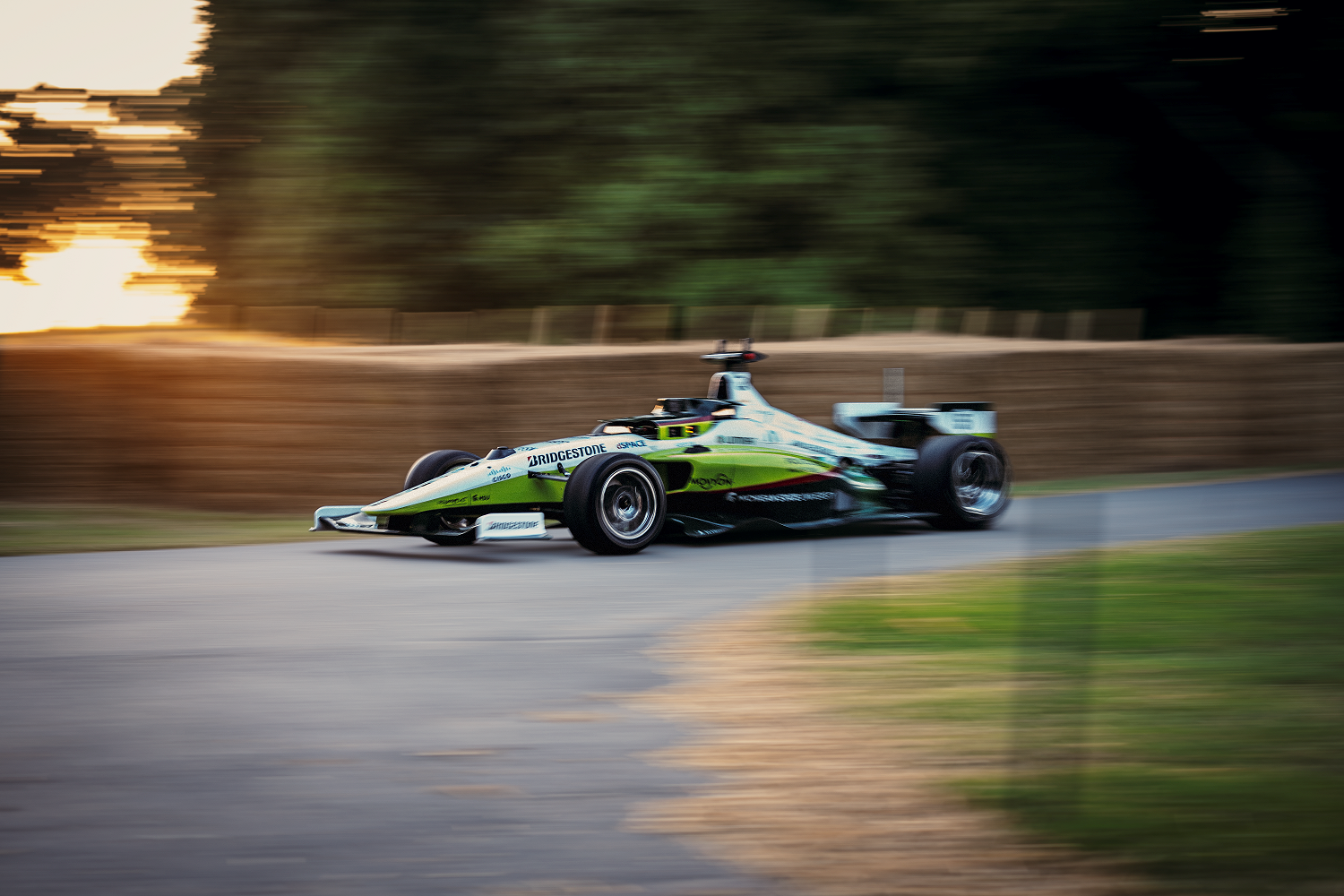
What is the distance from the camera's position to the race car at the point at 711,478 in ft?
34.6

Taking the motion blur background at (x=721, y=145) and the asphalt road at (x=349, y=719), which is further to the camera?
the motion blur background at (x=721, y=145)

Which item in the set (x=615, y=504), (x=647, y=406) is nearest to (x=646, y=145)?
(x=647, y=406)

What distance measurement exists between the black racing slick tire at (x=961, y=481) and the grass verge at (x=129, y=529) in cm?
509

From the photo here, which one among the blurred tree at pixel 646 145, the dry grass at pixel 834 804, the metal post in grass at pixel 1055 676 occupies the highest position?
the blurred tree at pixel 646 145

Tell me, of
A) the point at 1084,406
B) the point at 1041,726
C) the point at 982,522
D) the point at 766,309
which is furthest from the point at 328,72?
the point at 1041,726

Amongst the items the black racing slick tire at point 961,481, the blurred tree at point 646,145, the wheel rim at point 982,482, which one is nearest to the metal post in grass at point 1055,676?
the black racing slick tire at point 961,481

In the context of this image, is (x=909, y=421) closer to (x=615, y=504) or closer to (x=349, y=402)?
(x=615, y=504)

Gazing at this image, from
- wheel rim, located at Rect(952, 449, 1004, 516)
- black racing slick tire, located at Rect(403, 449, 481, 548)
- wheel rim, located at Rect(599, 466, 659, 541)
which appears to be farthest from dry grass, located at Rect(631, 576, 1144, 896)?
wheel rim, located at Rect(952, 449, 1004, 516)

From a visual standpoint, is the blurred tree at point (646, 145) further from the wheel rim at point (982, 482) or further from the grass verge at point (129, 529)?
the wheel rim at point (982, 482)

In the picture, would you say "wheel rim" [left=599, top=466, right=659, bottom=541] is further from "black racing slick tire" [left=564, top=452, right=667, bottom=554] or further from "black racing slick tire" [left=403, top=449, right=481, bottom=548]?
"black racing slick tire" [left=403, top=449, right=481, bottom=548]

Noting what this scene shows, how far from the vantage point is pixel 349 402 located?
14.5 m

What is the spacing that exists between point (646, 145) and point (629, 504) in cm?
1357

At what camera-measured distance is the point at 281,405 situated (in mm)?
14430

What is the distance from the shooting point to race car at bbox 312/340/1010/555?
10.5 meters
